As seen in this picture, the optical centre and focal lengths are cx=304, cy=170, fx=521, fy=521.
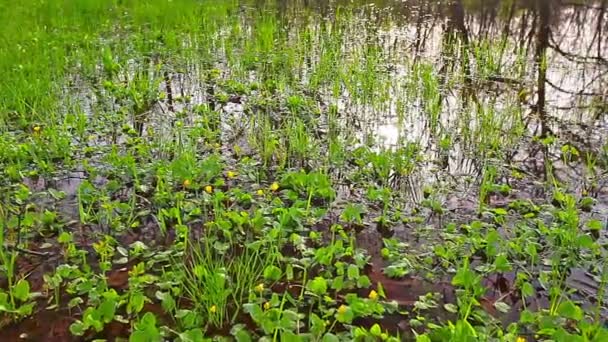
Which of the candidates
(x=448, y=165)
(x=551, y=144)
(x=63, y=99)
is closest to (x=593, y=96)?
(x=551, y=144)

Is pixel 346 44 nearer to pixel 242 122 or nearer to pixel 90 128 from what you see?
pixel 242 122

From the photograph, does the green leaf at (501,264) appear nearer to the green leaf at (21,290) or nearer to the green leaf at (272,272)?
the green leaf at (272,272)

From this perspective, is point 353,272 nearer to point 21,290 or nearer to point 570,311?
point 570,311

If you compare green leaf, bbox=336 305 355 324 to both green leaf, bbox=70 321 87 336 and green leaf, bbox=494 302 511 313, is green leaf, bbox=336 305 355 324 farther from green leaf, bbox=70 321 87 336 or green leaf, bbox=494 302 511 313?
green leaf, bbox=70 321 87 336

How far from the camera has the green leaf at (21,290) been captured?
2.29 metres

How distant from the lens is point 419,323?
2.19 m

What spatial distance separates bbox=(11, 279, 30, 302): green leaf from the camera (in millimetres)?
2293

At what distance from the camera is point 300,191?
3.28 meters

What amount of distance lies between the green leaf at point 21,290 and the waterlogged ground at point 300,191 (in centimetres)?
1

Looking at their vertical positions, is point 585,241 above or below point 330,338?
above

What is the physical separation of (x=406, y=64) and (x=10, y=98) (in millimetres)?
3994

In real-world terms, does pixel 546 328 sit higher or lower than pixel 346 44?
lower

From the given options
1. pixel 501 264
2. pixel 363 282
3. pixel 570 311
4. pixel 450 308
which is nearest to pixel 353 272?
pixel 363 282

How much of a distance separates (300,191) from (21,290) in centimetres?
162
